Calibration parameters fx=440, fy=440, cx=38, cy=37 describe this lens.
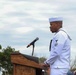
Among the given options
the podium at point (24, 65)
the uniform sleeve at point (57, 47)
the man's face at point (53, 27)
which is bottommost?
the podium at point (24, 65)

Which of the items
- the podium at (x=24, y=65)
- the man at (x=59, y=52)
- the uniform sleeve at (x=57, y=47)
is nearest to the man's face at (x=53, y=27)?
the man at (x=59, y=52)

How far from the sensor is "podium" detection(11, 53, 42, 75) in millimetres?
7094

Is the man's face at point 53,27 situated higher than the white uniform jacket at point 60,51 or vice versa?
the man's face at point 53,27

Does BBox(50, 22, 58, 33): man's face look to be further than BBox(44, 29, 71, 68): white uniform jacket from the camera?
Yes

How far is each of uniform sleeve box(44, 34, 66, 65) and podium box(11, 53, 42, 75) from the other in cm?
26

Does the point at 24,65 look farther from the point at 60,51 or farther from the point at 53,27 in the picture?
the point at 53,27

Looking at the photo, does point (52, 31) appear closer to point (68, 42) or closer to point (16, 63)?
point (68, 42)

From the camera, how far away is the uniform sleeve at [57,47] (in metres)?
7.04

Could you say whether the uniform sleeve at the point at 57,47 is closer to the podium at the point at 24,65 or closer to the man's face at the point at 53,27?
the man's face at the point at 53,27

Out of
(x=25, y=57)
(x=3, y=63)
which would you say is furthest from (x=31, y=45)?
(x=3, y=63)

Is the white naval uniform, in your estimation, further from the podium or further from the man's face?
the podium

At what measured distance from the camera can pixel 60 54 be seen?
7.09 metres

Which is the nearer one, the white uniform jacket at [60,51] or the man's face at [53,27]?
the white uniform jacket at [60,51]

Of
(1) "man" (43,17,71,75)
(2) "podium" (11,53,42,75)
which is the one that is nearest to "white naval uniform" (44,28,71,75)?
(1) "man" (43,17,71,75)
